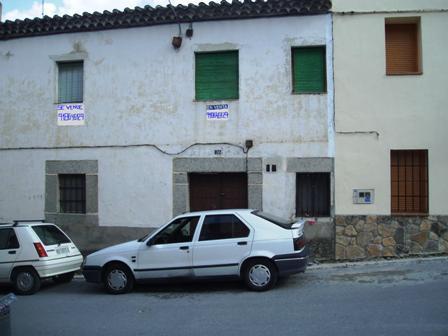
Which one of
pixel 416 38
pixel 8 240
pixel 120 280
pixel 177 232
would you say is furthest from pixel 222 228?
pixel 416 38

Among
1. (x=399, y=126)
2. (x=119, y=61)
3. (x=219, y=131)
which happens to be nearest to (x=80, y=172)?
(x=119, y=61)

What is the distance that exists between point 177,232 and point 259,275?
166 centimetres

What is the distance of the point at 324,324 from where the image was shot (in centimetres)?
622

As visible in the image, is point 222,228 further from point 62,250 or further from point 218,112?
point 218,112

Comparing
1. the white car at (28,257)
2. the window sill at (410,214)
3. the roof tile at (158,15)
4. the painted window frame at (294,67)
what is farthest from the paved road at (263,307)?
the roof tile at (158,15)

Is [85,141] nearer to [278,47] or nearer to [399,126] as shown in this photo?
[278,47]

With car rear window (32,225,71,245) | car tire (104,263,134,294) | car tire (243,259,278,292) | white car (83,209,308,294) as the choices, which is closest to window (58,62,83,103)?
car rear window (32,225,71,245)

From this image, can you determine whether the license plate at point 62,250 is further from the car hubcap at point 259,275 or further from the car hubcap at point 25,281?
the car hubcap at point 259,275

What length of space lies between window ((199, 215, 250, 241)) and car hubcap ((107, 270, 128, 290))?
5.34ft

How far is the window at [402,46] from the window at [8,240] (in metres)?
8.98

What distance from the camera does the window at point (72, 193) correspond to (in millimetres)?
12719

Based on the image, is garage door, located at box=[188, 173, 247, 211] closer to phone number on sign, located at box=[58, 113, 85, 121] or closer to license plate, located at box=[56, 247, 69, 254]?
phone number on sign, located at box=[58, 113, 85, 121]

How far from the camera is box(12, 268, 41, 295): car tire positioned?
29.9 ft

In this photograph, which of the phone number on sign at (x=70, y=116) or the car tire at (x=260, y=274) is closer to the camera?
the car tire at (x=260, y=274)
